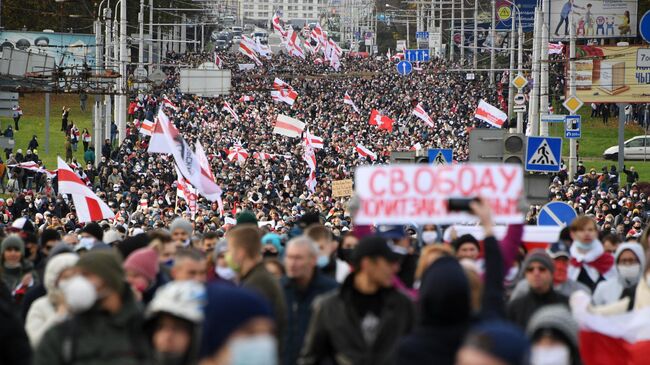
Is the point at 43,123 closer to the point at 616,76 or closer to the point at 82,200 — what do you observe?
the point at 616,76

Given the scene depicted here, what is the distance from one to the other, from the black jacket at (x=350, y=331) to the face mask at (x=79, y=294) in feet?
3.96

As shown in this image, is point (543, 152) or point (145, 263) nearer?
point (145, 263)

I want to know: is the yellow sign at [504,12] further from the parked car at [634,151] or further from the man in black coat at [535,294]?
the man in black coat at [535,294]

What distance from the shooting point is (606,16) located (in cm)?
7319

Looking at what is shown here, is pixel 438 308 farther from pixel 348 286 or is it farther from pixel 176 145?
pixel 176 145

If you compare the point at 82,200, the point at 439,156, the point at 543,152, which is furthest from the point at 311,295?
the point at 439,156

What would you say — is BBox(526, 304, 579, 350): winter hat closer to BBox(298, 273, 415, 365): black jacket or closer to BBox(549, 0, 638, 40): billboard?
BBox(298, 273, 415, 365): black jacket

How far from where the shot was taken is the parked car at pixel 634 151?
59.9 m

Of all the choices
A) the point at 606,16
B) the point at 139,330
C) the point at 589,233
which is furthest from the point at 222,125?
the point at 139,330

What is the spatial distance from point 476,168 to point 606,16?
67017mm

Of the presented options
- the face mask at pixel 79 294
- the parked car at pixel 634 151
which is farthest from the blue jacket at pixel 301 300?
the parked car at pixel 634 151

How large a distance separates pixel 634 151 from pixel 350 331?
2126 inches

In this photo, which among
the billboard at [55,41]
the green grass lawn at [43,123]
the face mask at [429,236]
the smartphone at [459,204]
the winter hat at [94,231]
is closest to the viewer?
the smartphone at [459,204]

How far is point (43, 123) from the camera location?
74.8m
